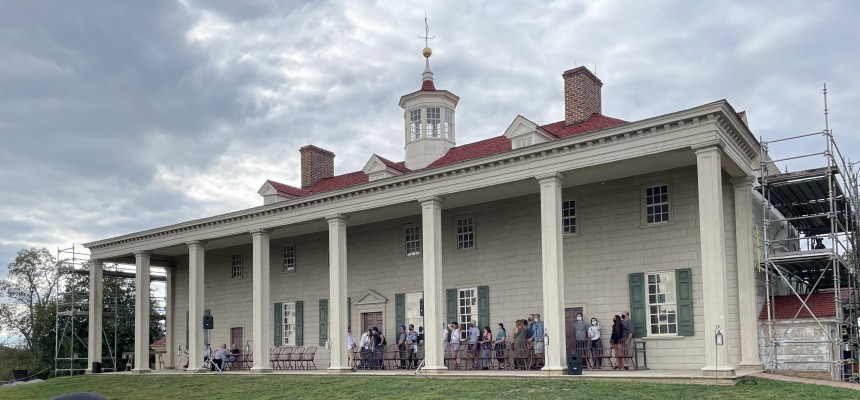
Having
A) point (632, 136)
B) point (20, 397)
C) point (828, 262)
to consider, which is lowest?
point (20, 397)

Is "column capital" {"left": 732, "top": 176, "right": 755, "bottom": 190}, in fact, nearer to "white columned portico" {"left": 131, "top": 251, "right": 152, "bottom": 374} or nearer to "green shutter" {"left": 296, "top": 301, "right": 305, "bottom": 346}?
"green shutter" {"left": 296, "top": 301, "right": 305, "bottom": 346}

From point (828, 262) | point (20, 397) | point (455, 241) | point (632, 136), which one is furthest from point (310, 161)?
point (828, 262)

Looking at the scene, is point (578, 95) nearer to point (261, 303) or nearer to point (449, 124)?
point (449, 124)

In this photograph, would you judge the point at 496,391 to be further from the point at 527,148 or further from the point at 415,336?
the point at 415,336

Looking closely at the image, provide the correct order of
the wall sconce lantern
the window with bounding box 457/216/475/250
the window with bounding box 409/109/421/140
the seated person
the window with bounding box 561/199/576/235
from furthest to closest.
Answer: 1. the window with bounding box 409/109/421/140
2. the seated person
3. the window with bounding box 457/216/475/250
4. the window with bounding box 561/199/576/235
5. the wall sconce lantern

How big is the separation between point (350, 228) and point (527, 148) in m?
10.7

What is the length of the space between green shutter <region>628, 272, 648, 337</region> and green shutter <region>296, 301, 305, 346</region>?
13318 mm

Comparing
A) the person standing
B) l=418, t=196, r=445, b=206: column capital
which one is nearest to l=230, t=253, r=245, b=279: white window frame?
l=418, t=196, r=445, b=206: column capital

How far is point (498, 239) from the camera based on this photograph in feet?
82.3

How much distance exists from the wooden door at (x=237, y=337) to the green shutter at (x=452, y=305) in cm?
1066

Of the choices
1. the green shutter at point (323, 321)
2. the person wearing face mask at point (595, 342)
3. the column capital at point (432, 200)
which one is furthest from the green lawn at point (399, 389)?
the column capital at point (432, 200)

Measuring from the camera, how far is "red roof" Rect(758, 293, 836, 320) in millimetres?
19734

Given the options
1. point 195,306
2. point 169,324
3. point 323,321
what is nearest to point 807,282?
point 323,321

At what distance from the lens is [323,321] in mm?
29781
